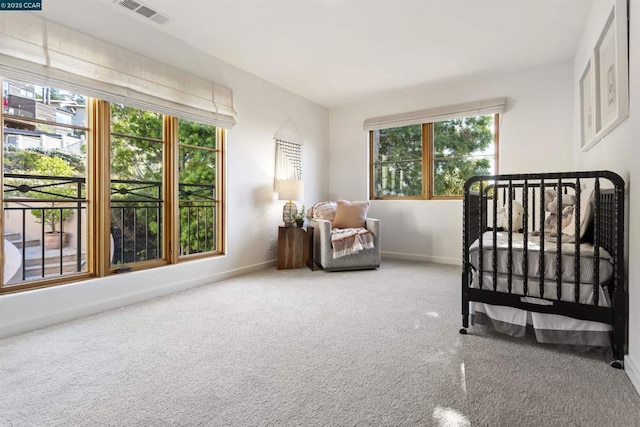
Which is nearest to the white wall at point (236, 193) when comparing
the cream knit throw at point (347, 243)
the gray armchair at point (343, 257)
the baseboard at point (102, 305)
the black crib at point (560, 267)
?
the baseboard at point (102, 305)

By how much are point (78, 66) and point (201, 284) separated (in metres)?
2.08

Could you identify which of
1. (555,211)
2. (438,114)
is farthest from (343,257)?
(438,114)

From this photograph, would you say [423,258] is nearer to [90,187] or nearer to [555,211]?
[555,211]

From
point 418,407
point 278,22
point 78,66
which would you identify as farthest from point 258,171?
point 418,407

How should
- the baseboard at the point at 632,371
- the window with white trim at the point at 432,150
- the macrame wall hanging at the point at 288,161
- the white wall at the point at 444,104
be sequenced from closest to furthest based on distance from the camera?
the baseboard at the point at 632,371 → the white wall at the point at 444,104 → the window with white trim at the point at 432,150 → the macrame wall hanging at the point at 288,161

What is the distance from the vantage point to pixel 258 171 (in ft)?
13.2

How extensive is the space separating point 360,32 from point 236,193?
208 centimetres

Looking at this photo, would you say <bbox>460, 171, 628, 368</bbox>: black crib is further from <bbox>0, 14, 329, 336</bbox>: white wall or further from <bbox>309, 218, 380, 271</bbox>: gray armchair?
<bbox>0, 14, 329, 336</bbox>: white wall

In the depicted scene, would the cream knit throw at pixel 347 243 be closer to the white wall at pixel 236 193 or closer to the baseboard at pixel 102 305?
the white wall at pixel 236 193

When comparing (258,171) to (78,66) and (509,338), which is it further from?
(509,338)

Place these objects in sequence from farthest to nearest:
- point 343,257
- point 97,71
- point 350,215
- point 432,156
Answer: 1. point 432,156
2. point 350,215
3. point 343,257
4. point 97,71

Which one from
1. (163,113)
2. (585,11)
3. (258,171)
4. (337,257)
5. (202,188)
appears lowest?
(337,257)

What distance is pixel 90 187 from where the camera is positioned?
8.45 feet

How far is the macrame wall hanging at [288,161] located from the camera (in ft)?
14.1
